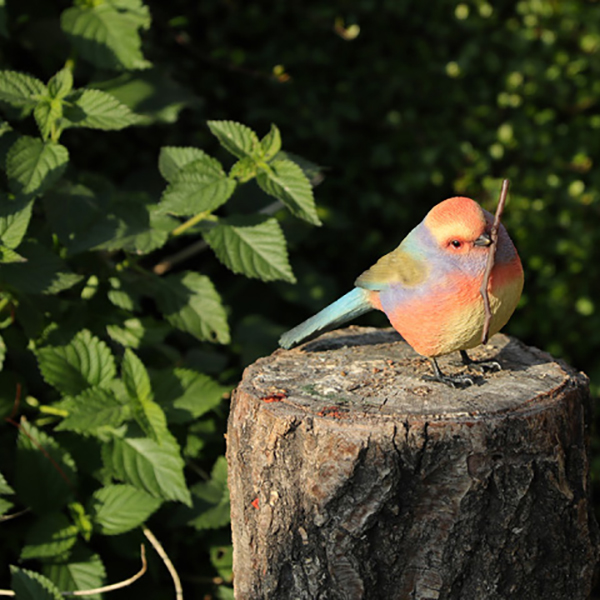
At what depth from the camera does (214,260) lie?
4.12m

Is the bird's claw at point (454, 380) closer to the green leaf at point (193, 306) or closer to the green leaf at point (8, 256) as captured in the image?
the green leaf at point (193, 306)

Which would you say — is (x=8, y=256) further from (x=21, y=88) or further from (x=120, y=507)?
(x=120, y=507)

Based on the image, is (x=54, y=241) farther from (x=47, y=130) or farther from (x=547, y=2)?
(x=547, y=2)

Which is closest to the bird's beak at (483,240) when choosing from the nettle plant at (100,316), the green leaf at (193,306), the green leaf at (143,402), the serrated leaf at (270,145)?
the nettle plant at (100,316)

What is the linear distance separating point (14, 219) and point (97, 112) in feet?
1.50

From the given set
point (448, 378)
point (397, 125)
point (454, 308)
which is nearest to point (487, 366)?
point (448, 378)

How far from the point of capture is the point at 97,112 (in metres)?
2.68

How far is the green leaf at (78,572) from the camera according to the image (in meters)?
2.65

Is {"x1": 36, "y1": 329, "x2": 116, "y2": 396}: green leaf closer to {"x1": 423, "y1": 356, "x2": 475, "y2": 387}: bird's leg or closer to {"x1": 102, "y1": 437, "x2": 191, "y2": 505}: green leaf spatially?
{"x1": 102, "y1": 437, "x2": 191, "y2": 505}: green leaf

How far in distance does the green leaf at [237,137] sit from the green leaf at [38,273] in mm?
655

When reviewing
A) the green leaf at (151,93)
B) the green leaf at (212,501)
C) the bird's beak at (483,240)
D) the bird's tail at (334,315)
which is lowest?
the green leaf at (212,501)

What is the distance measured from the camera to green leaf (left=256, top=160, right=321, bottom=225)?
8.41 ft

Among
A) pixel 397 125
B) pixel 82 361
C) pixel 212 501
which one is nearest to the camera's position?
pixel 82 361

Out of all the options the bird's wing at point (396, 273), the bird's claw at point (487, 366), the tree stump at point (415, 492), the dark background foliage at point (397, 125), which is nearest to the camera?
the tree stump at point (415, 492)
